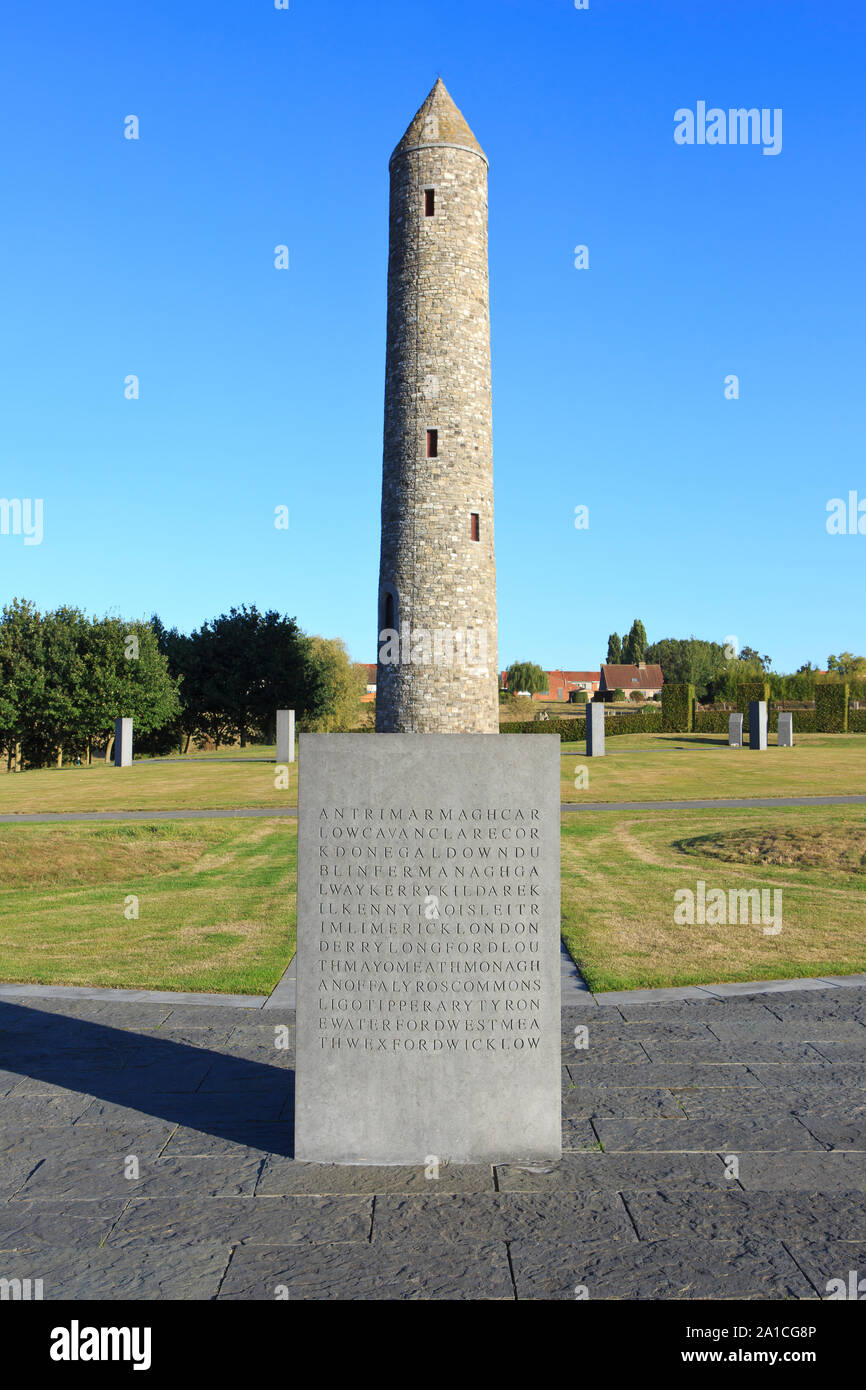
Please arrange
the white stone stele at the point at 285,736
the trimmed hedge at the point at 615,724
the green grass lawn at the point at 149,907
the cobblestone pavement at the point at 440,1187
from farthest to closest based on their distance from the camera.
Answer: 1. the trimmed hedge at the point at 615,724
2. the white stone stele at the point at 285,736
3. the green grass lawn at the point at 149,907
4. the cobblestone pavement at the point at 440,1187

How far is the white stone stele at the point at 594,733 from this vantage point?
1382 inches

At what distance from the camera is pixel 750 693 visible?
58.2m

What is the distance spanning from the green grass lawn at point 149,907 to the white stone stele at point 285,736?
14.4 m

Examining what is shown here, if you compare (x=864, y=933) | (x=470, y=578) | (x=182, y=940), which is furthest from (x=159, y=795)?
(x=864, y=933)

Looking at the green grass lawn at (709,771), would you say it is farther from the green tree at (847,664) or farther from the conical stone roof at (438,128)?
the green tree at (847,664)

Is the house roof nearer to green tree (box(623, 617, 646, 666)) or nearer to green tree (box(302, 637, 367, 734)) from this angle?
green tree (box(623, 617, 646, 666))

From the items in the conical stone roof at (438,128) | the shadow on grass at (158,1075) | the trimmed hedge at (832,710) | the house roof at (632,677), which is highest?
the conical stone roof at (438,128)

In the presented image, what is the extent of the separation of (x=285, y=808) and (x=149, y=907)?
12.5 metres

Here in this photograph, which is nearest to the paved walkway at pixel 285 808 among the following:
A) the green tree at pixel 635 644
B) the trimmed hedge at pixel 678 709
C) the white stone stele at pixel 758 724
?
the white stone stele at pixel 758 724

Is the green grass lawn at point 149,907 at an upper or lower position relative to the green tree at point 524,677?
lower

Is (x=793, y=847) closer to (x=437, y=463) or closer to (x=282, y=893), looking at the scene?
(x=282, y=893)

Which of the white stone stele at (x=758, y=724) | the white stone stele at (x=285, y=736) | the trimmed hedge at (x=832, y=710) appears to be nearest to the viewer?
the white stone stele at (x=285, y=736)

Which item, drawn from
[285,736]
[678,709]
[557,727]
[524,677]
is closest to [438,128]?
[285,736]

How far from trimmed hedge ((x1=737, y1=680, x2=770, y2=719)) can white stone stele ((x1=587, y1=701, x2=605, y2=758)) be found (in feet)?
72.8
